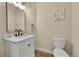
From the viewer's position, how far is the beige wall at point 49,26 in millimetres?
1263

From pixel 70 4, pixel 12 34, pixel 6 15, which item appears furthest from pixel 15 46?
pixel 70 4

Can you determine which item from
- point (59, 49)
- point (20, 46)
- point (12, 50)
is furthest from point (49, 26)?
point (12, 50)

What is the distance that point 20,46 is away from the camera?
4.16 ft

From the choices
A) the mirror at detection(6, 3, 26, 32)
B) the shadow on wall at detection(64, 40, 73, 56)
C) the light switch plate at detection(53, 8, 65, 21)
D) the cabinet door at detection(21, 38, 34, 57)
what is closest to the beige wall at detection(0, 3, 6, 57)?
the mirror at detection(6, 3, 26, 32)

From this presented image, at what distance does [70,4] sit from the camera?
49.2 inches

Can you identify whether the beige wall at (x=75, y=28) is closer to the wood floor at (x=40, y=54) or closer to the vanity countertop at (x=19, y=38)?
the wood floor at (x=40, y=54)

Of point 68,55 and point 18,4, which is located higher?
point 18,4

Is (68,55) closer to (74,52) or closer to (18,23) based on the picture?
(74,52)

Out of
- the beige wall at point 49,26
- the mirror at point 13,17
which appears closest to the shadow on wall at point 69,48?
the beige wall at point 49,26

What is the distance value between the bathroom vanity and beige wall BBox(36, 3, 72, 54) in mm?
98

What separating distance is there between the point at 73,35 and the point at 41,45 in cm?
40

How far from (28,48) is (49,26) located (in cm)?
38

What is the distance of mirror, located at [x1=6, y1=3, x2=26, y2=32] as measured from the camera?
1.27 meters

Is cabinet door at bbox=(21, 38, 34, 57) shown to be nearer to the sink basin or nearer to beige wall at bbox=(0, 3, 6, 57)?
the sink basin
